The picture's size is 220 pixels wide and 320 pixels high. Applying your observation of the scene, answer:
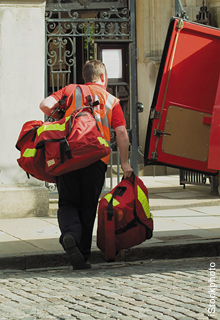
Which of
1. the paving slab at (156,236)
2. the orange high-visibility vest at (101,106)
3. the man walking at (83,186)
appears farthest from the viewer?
the paving slab at (156,236)

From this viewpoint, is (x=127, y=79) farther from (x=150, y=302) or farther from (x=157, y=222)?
(x=150, y=302)

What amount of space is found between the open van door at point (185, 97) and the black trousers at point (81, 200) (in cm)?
319

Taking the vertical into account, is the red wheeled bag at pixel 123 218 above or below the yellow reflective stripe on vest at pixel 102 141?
below

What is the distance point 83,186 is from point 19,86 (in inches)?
136

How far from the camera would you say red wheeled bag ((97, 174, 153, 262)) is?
7762mm

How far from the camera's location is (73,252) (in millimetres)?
7410

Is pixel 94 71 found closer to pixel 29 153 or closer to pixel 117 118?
pixel 117 118

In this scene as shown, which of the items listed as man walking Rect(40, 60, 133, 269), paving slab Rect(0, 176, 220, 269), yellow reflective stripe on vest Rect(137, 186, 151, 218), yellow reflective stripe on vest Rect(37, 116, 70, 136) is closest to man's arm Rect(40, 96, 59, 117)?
man walking Rect(40, 60, 133, 269)

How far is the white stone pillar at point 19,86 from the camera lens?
10664 millimetres

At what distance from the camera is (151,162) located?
10.9 m

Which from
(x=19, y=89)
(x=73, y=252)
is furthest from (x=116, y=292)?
(x=19, y=89)

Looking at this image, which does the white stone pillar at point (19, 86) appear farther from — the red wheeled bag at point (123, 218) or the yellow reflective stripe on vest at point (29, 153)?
the yellow reflective stripe on vest at point (29, 153)

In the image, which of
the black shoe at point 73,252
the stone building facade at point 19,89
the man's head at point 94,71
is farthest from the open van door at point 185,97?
the black shoe at point 73,252

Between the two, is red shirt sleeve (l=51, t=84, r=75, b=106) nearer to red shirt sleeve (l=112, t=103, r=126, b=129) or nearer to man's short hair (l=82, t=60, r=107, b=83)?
man's short hair (l=82, t=60, r=107, b=83)
